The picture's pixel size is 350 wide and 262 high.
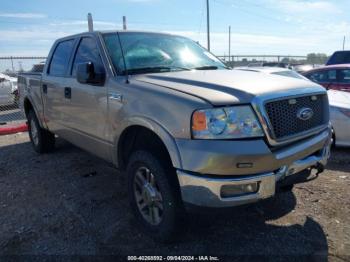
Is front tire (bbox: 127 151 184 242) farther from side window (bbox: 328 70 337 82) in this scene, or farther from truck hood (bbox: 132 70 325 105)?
side window (bbox: 328 70 337 82)

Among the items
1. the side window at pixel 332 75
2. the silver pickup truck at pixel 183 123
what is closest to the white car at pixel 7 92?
the silver pickup truck at pixel 183 123

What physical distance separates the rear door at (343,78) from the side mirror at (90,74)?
22.5 feet

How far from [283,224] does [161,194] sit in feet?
4.43

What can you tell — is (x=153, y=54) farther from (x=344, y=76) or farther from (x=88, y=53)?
(x=344, y=76)

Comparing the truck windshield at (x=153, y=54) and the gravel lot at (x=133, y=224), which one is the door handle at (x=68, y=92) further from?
the gravel lot at (x=133, y=224)

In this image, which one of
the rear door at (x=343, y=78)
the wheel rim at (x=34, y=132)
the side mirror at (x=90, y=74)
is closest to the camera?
the side mirror at (x=90, y=74)

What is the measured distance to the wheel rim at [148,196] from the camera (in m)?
3.40

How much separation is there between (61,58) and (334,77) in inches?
Result: 263

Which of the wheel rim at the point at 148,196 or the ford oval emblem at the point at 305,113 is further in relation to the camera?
the wheel rim at the point at 148,196

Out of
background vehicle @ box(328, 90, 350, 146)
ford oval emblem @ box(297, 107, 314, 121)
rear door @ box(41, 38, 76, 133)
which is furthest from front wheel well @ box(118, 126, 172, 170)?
background vehicle @ box(328, 90, 350, 146)

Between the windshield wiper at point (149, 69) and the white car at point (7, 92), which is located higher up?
the windshield wiper at point (149, 69)

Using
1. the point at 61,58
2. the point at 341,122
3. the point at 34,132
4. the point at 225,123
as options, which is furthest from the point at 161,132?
the point at 34,132

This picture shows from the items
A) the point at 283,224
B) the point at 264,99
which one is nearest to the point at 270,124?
the point at 264,99

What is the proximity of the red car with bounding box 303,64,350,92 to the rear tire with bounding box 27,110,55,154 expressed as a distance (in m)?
6.29
